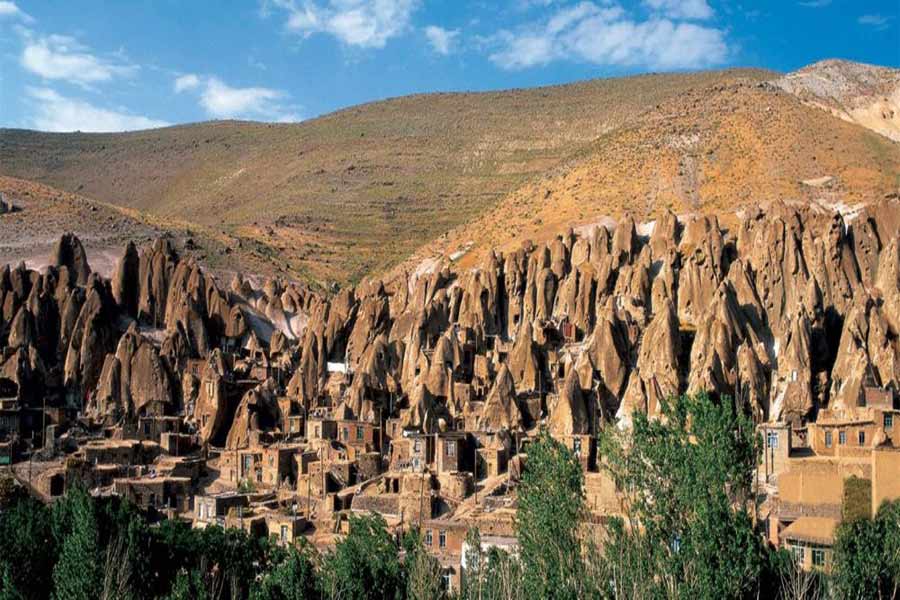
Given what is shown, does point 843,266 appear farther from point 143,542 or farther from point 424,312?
point 143,542

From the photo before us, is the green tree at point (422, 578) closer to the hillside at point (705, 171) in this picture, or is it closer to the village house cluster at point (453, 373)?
the village house cluster at point (453, 373)

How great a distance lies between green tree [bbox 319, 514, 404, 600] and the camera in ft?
117

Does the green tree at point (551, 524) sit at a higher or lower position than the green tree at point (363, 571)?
higher

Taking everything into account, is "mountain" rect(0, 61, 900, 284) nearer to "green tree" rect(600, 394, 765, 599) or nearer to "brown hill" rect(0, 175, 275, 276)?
"brown hill" rect(0, 175, 275, 276)

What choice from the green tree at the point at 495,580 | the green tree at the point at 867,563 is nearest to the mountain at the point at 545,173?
the green tree at the point at 867,563

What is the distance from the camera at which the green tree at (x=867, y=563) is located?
102ft

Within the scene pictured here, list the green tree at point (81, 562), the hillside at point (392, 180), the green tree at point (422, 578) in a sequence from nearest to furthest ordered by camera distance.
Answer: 1. the green tree at point (422, 578)
2. the green tree at point (81, 562)
3. the hillside at point (392, 180)

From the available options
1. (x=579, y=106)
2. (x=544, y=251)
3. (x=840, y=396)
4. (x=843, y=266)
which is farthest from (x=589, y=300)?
(x=579, y=106)

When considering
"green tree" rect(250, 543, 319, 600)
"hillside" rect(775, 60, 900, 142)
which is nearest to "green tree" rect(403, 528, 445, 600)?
"green tree" rect(250, 543, 319, 600)

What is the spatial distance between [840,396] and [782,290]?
39.8 feet

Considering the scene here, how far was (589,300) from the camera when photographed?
75562mm

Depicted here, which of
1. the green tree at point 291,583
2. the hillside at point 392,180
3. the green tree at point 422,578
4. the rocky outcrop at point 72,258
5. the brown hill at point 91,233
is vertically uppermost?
the hillside at point 392,180

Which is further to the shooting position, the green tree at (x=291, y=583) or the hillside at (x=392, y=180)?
the hillside at (x=392, y=180)

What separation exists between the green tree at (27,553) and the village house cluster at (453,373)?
32.6 feet
